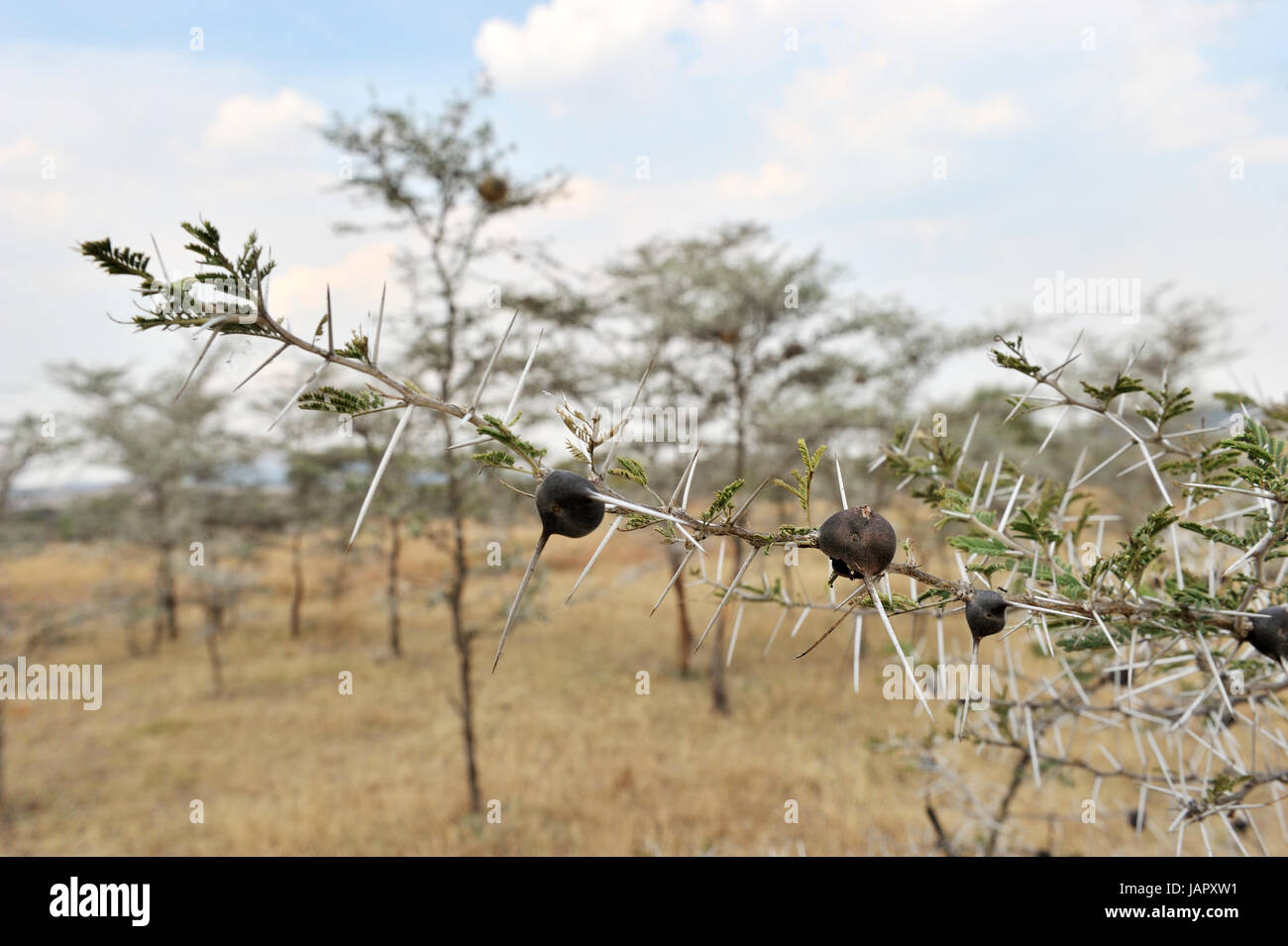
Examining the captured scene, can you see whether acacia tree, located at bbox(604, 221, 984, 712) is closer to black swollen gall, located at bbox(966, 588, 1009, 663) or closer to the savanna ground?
the savanna ground

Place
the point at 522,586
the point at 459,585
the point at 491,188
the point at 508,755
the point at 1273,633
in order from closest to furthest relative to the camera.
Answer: the point at 522,586, the point at 1273,633, the point at 459,585, the point at 491,188, the point at 508,755

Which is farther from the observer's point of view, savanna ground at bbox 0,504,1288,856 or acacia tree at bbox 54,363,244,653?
acacia tree at bbox 54,363,244,653

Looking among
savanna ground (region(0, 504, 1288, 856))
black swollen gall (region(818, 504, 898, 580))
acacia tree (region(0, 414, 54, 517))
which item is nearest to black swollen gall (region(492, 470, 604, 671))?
black swollen gall (region(818, 504, 898, 580))

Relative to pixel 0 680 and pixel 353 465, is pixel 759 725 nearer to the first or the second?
pixel 0 680

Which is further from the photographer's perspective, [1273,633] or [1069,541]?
[1069,541]

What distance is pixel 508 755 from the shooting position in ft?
33.4

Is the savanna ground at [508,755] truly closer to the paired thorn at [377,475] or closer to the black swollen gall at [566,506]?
the black swollen gall at [566,506]

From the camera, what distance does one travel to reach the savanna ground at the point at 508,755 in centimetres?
761

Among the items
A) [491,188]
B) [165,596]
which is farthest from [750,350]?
[165,596]

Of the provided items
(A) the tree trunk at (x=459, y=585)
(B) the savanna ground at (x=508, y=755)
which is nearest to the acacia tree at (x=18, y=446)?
(B) the savanna ground at (x=508, y=755)

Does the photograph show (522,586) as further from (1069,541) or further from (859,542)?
(1069,541)

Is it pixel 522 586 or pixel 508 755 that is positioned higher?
pixel 522 586

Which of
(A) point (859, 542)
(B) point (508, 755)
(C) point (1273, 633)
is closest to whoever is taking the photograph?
(A) point (859, 542)

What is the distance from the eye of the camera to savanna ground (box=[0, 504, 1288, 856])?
7.61 metres
